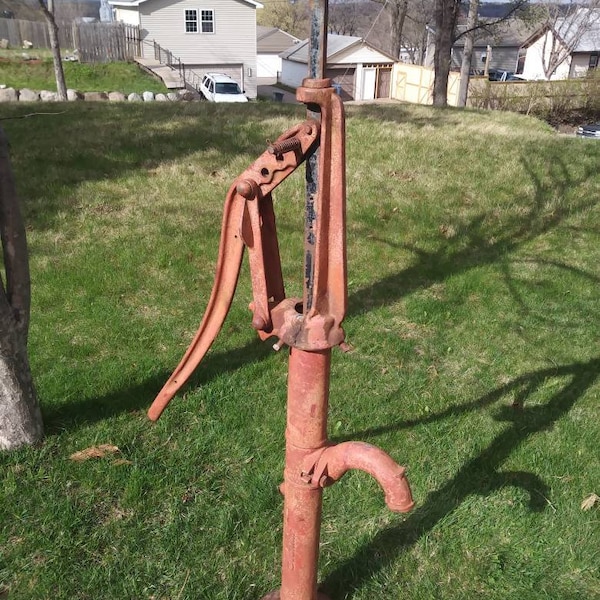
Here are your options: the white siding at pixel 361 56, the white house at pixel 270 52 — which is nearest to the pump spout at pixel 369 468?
the white siding at pixel 361 56

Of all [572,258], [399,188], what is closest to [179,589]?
[572,258]

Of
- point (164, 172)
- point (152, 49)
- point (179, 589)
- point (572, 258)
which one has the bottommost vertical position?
point (179, 589)

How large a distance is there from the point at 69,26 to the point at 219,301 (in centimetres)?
3365

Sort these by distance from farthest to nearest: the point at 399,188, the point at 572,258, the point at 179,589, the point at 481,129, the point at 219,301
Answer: the point at 481,129 < the point at 399,188 < the point at 572,258 < the point at 179,589 < the point at 219,301

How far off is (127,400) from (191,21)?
1181 inches

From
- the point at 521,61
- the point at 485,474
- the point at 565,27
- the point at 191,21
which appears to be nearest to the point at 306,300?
the point at 485,474

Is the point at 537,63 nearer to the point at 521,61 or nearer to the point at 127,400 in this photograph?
the point at 521,61

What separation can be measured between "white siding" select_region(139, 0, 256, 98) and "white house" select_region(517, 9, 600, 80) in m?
21.2

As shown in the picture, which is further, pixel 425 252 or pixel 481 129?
pixel 481 129

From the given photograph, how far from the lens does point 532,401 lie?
3959 millimetres

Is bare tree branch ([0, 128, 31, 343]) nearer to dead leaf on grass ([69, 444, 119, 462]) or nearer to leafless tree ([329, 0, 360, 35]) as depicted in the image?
dead leaf on grass ([69, 444, 119, 462])

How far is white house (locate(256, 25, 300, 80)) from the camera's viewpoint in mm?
44781

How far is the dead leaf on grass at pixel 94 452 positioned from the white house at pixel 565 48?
42.7 metres

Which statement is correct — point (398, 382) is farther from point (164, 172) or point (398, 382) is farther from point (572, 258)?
point (164, 172)
